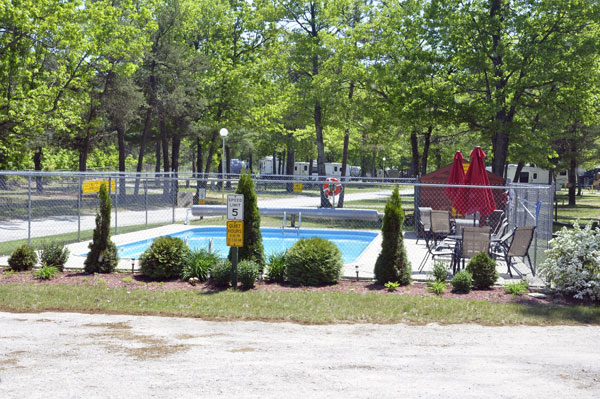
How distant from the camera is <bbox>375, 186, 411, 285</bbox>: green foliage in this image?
9.80 m

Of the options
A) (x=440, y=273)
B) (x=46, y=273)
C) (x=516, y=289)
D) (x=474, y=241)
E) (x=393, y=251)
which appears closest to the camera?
(x=516, y=289)

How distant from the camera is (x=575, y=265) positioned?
902 cm

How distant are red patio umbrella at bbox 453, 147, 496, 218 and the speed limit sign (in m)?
6.21

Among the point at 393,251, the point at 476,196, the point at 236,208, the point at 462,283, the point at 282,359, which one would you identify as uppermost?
the point at 476,196

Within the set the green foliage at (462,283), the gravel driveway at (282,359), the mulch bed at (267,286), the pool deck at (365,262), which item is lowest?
the gravel driveway at (282,359)

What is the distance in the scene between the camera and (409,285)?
9.86 meters

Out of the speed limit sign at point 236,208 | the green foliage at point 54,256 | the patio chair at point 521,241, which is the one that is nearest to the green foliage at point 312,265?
the speed limit sign at point 236,208

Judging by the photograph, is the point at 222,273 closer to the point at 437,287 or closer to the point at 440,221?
the point at 437,287

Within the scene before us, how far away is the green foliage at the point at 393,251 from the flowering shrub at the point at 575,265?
230cm

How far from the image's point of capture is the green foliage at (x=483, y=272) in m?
9.63

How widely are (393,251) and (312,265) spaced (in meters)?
1.41

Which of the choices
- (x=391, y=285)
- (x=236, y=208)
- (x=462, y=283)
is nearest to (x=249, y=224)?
(x=236, y=208)

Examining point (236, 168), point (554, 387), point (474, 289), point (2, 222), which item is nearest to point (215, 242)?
point (2, 222)

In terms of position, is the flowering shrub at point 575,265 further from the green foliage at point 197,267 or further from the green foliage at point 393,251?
the green foliage at point 197,267
